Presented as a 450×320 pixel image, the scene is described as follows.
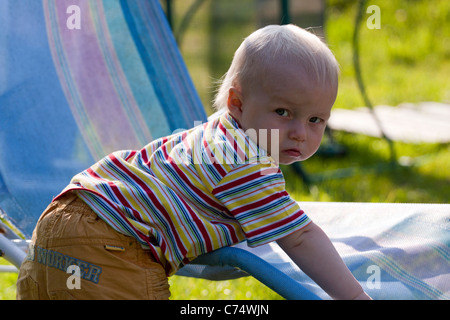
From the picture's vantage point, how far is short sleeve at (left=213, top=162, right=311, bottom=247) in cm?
130

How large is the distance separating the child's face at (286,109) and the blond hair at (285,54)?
2cm

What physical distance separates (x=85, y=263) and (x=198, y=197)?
252 mm

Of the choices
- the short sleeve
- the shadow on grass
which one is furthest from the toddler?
the shadow on grass

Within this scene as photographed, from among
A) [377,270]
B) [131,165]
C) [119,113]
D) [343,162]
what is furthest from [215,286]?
[343,162]

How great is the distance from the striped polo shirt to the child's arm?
3cm

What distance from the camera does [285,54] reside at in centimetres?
134

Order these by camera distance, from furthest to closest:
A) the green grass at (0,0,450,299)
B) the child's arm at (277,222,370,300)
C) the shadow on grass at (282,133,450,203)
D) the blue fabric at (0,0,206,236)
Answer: the shadow on grass at (282,133,450,203) → the green grass at (0,0,450,299) → the blue fabric at (0,0,206,236) → the child's arm at (277,222,370,300)

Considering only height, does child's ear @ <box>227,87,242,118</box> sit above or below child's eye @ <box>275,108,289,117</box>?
above

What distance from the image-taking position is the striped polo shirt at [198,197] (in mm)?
1303

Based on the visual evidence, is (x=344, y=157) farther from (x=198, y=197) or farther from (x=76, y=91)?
(x=198, y=197)

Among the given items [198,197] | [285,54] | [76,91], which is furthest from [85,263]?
[76,91]

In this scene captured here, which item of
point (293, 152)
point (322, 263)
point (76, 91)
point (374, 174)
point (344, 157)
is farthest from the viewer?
point (344, 157)

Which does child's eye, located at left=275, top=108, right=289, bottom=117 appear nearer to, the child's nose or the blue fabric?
the child's nose

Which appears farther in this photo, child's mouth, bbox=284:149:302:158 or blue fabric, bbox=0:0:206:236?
blue fabric, bbox=0:0:206:236
